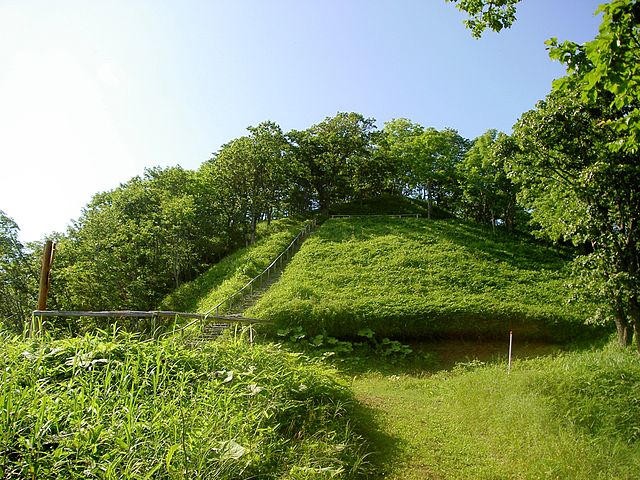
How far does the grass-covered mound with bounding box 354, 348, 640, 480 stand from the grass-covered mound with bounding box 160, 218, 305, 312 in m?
14.2

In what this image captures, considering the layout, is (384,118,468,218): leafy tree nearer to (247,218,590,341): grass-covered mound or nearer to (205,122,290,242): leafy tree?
(247,218,590,341): grass-covered mound

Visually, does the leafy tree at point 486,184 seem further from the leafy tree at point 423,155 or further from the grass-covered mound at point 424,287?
the grass-covered mound at point 424,287

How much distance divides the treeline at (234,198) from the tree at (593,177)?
338 inches

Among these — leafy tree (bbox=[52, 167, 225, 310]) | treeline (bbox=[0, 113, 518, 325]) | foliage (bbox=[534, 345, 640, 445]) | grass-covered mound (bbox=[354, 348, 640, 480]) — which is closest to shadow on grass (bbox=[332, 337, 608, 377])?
grass-covered mound (bbox=[354, 348, 640, 480])

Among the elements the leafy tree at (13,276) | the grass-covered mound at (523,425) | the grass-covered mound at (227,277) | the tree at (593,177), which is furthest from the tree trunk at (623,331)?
the leafy tree at (13,276)

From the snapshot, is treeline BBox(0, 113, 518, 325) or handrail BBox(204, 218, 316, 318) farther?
treeline BBox(0, 113, 518, 325)

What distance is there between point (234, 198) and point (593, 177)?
1087 inches

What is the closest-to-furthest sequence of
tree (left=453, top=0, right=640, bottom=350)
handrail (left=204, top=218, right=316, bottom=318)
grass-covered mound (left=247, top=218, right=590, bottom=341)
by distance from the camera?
1. tree (left=453, top=0, right=640, bottom=350)
2. grass-covered mound (left=247, top=218, right=590, bottom=341)
3. handrail (left=204, top=218, right=316, bottom=318)

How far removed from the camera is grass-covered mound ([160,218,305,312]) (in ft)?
74.4

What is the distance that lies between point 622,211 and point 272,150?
25680 mm

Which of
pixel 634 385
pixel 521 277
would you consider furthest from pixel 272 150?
pixel 634 385

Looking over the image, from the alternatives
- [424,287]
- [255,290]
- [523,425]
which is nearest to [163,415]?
[523,425]

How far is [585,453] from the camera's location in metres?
5.77

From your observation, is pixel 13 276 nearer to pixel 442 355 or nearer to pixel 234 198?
pixel 234 198
